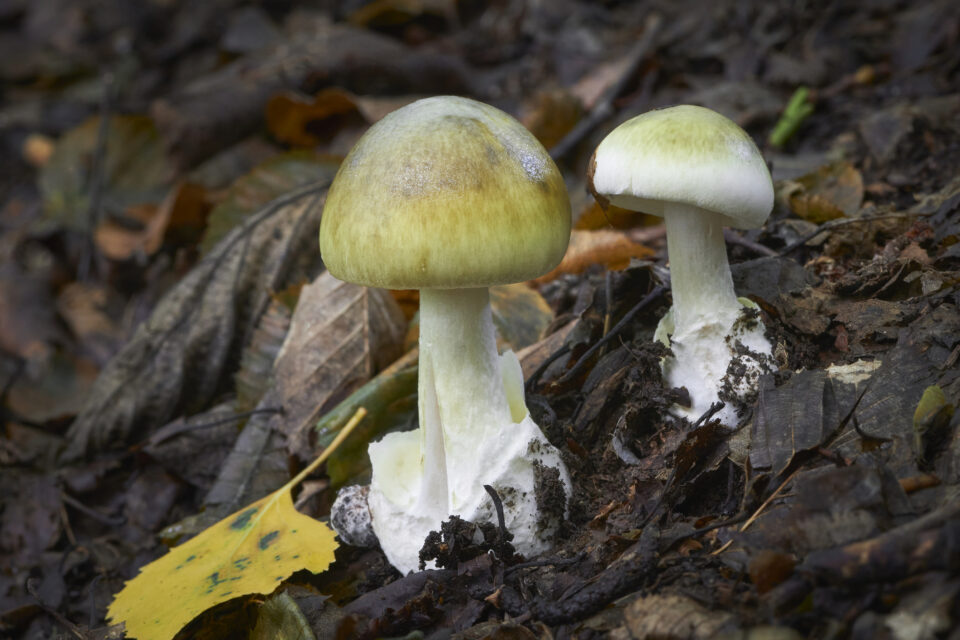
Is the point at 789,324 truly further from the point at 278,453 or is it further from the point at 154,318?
the point at 154,318

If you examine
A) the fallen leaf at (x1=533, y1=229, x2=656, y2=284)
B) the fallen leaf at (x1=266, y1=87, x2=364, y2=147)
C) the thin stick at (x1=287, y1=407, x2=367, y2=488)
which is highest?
the fallen leaf at (x1=266, y1=87, x2=364, y2=147)

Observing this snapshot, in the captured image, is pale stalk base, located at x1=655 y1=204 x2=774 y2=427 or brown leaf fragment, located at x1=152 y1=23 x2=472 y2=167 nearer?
pale stalk base, located at x1=655 y1=204 x2=774 y2=427

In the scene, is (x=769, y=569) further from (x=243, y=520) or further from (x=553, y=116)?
(x=553, y=116)

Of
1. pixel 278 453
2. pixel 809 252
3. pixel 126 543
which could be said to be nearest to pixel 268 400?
pixel 278 453

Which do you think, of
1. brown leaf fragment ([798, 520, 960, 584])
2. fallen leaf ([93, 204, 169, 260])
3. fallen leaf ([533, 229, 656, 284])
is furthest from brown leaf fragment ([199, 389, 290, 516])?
fallen leaf ([93, 204, 169, 260])

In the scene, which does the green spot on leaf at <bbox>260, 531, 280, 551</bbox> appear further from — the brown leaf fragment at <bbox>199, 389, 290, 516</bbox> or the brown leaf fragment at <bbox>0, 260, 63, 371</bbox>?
the brown leaf fragment at <bbox>0, 260, 63, 371</bbox>

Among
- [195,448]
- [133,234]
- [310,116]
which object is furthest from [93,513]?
[310,116]
